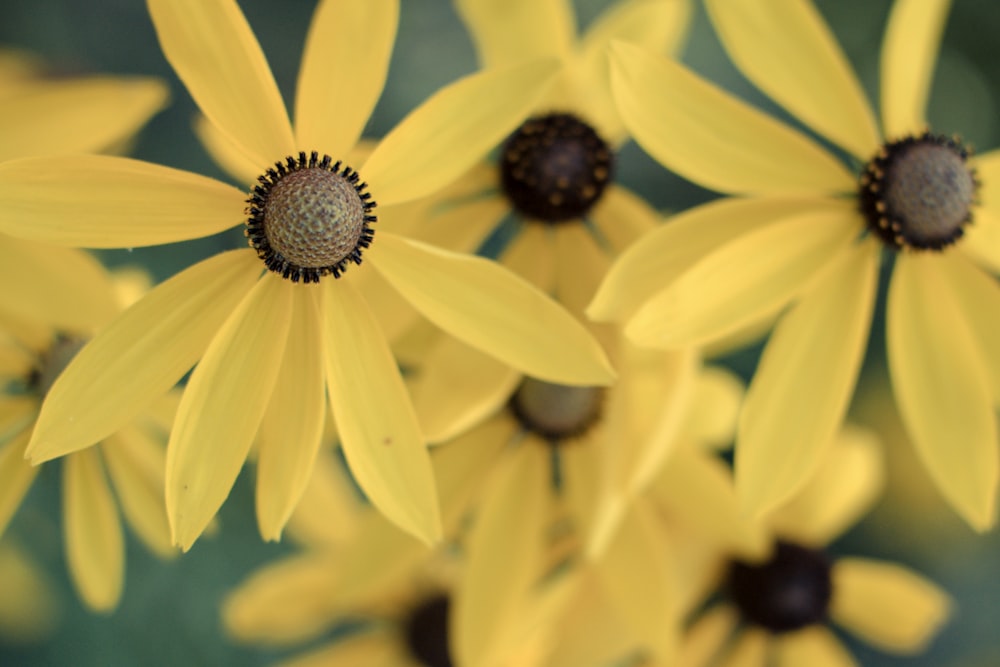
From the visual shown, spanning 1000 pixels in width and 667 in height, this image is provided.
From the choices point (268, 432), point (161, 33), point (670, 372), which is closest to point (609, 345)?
point (670, 372)

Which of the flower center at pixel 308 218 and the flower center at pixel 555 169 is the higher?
the flower center at pixel 555 169

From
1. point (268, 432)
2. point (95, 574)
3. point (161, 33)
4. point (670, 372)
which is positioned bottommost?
point (95, 574)

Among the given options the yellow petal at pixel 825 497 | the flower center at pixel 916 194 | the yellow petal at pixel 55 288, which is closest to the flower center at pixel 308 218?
the yellow petal at pixel 55 288

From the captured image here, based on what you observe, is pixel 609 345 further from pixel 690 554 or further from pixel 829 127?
pixel 690 554

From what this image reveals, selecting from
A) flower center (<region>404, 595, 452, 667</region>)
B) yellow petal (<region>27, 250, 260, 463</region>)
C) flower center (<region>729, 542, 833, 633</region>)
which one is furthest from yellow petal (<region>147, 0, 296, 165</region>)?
flower center (<region>729, 542, 833, 633</region>)

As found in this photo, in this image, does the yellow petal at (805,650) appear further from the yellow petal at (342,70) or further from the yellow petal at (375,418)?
the yellow petal at (342,70)
